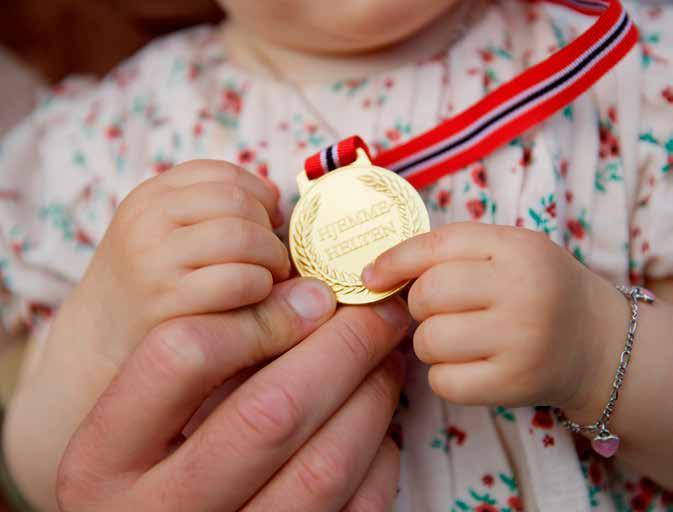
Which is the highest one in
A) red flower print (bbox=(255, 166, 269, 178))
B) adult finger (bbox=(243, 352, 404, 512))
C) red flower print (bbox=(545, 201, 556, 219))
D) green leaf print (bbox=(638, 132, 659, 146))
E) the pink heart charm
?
red flower print (bbox=(255, 166, 269, 178))

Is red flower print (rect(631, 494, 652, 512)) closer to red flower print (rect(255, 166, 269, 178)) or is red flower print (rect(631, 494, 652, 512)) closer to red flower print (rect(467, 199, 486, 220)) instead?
red flower print (rect(467, 199, 486, 220))

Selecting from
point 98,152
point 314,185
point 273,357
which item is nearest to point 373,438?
point 273,357

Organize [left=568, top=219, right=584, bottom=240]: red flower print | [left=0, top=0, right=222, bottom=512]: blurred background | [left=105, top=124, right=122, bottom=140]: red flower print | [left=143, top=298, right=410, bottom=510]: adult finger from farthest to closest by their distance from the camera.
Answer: [left=0, top=0, right=222, bottom=512]: blurred background → [left=105, top=124, right=122, bottom=140]: red flower print → [left=568, top=219, right=584, bottom=240]: red flower print → [left=143, top=298, right=410, bottom=510]: adult finger

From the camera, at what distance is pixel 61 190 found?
3.33 ft

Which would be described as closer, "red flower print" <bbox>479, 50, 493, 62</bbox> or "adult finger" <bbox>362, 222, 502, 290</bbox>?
"adult finger" <bbox>362, 222, 502, 290</bbox>

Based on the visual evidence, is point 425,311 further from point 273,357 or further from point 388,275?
point 273,357

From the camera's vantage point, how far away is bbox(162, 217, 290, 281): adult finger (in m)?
0.62

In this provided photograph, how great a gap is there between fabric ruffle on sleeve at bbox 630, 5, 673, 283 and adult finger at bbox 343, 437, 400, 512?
1.31 ft

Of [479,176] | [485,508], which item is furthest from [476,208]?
[485,508]

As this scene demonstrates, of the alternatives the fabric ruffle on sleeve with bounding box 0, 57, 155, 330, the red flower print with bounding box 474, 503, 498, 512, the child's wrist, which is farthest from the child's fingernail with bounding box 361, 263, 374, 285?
the fabric ruffle on sleeve with bounding box 0, 57, 155, 330

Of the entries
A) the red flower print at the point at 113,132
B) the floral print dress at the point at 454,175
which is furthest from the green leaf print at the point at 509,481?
the red flower print at the point at 113,132

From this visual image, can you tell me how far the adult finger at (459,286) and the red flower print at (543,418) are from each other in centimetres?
21

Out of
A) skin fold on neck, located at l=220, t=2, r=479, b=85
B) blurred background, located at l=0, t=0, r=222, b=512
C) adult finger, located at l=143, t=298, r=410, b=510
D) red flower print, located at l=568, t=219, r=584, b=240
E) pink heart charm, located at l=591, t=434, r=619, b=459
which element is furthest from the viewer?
blurred background, located at l=0, t=0, r=222, b=512

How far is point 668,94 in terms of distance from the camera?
2.68 ft
